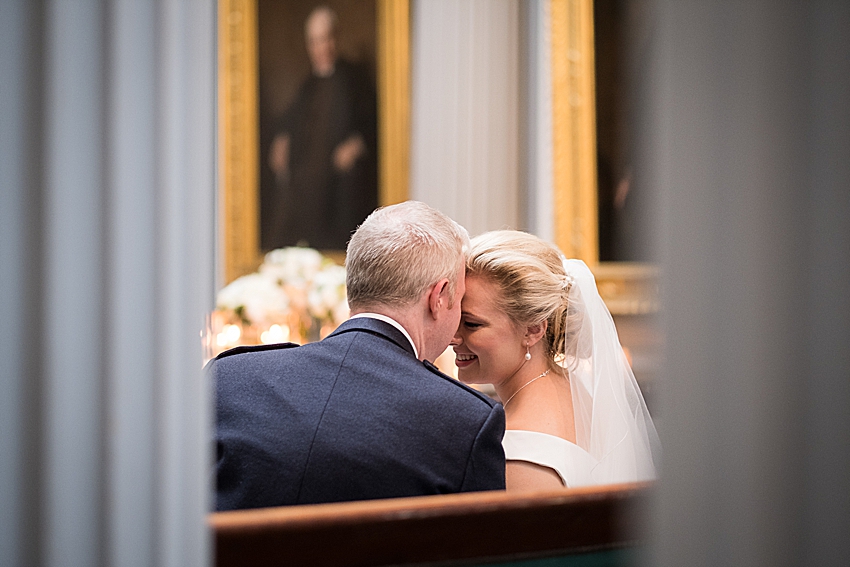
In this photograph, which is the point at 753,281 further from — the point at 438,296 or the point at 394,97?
the point at 394,97

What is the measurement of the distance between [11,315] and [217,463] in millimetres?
940

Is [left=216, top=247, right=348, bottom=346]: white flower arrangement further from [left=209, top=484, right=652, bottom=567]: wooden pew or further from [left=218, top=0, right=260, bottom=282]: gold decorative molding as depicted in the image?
[left=209, top=484, right=652, bottom=567]: wooden pew

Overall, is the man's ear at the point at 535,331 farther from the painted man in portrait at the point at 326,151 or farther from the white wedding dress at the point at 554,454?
the painted man in portrait at the point at 326,151

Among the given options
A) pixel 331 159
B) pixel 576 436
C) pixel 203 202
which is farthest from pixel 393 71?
pixel 203 202

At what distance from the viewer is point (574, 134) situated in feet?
17.3

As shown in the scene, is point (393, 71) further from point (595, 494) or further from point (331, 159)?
point (595, 494)

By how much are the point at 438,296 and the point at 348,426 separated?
57 centimetres

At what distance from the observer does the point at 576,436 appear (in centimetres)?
225

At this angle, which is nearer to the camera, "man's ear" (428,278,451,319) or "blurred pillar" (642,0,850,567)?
"blurred pillar" (642,0,850,567)

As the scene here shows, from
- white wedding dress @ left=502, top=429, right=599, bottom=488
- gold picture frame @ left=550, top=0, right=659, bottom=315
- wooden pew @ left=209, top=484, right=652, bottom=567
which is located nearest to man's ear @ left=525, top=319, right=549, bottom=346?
white wedding dress @ left=502, top=429, right=599, bottom=488

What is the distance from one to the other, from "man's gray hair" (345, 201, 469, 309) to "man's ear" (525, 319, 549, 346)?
0.40 metres

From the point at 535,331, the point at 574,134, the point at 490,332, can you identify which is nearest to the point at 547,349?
the point at 535,331

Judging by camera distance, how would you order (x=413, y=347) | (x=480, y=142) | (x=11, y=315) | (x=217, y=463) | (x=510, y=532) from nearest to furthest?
(x=11, y=315)
(x=510, y=532)
(x=217, y=463)
(x=413, y=347)
(x=480, y=142)

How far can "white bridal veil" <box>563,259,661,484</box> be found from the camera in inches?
86.9
